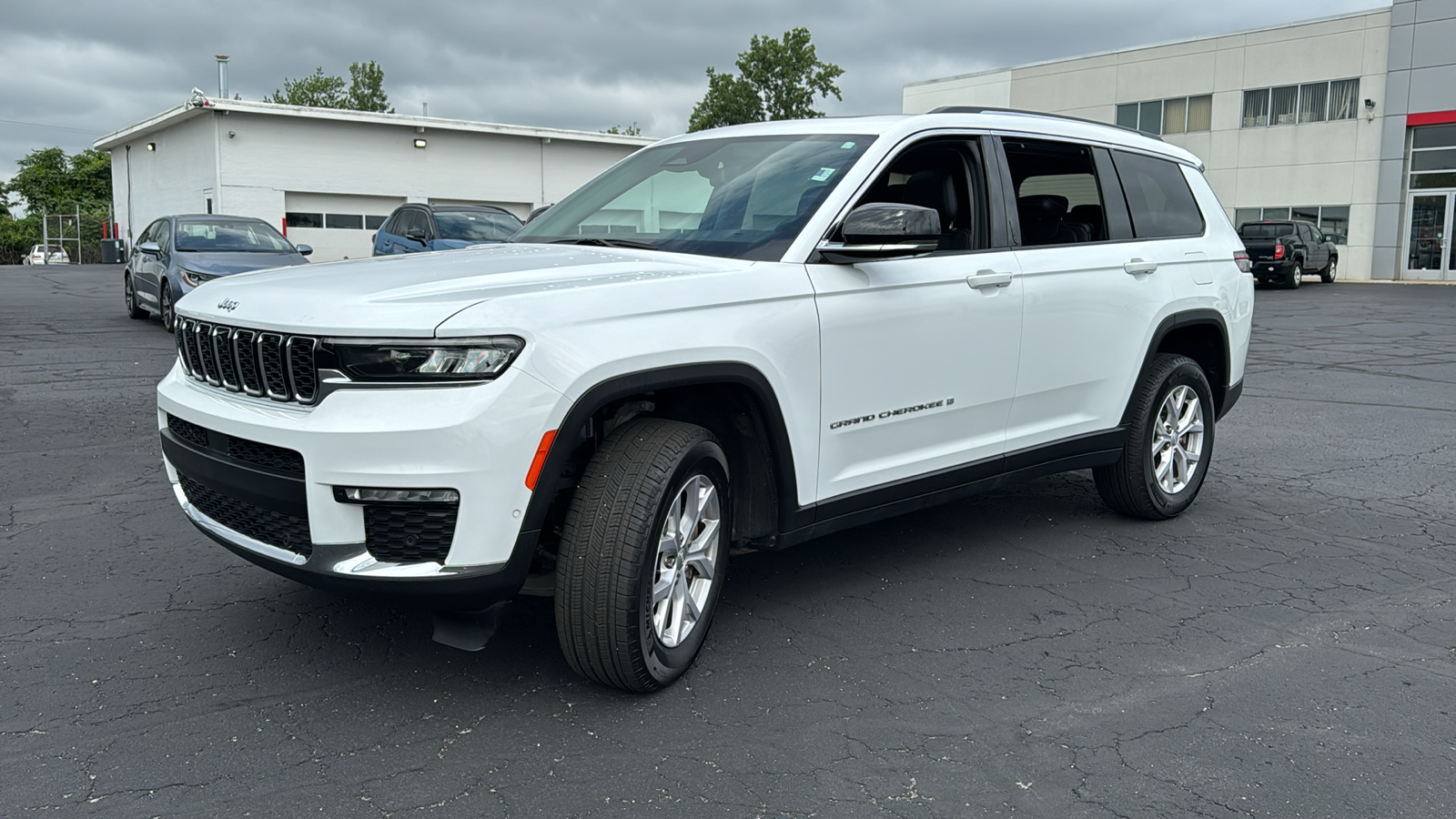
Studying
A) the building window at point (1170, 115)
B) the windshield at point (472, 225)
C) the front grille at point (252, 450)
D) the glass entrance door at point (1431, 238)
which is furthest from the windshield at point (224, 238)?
the glass entrance door at point (1431, 238)

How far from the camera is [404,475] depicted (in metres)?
3.06

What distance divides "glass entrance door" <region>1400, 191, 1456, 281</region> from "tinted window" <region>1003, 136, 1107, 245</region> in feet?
119

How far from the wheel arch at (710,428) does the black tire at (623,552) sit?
11 centimetres

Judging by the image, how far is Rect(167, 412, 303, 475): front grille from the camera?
10.5 ft

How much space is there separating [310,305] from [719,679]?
1.71 m

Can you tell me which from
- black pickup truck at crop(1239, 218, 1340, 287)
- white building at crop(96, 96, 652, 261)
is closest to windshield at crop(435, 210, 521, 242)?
white building at crop(96, 96, 652, 261)

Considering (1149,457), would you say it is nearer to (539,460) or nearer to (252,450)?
(539,460)

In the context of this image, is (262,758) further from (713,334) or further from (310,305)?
(713,334)

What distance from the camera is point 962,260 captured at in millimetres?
4551

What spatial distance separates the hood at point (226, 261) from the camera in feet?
44.2

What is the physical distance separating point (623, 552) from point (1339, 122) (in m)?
39.3

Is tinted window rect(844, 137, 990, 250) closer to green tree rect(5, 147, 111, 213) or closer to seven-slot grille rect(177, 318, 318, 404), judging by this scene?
seven-slot grille rect(177, 318, 318, 404)

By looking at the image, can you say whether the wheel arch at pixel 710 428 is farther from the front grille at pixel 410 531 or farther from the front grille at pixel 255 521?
the front grille at pixel 255 521

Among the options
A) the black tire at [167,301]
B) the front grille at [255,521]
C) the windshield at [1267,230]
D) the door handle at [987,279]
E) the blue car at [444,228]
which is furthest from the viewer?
the windshield at [1267,230]
